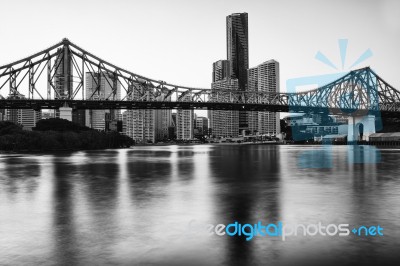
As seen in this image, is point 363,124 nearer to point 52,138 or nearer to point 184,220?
point 52,138

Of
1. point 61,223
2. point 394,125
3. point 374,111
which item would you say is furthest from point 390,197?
point 394,125

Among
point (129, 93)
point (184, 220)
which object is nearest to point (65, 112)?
point (129, 93)

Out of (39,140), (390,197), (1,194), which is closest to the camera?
(390,197)

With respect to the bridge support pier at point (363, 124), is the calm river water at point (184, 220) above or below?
below

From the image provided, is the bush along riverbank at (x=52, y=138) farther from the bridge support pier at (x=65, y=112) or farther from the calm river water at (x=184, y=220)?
the calm river water at (x=184, y=220)

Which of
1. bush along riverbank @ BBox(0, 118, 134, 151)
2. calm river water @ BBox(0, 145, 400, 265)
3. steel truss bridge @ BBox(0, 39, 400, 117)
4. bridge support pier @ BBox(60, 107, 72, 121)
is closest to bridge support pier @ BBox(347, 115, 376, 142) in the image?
steel truss bridge @ BBox(0, 39, 400, 117)

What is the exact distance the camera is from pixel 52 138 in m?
72.1

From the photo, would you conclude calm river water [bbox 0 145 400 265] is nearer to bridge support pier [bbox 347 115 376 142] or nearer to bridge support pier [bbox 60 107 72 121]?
bridge support pier [bbox 60 107 72 121]

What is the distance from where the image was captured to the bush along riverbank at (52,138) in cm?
6681

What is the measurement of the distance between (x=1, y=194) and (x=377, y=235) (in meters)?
13.3

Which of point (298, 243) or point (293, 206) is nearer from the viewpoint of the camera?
point (298, 243)

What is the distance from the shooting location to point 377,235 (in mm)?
8281

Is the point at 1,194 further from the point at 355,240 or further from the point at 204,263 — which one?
the point at 355,240

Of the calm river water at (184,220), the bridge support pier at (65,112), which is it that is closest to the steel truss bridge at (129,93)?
the bridge support pier at (65,112)
